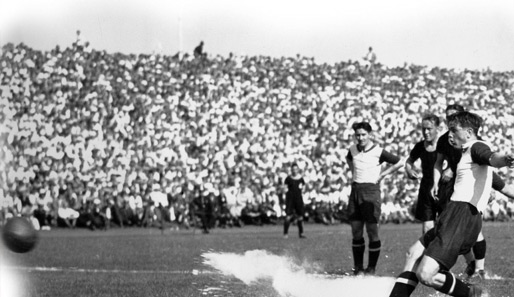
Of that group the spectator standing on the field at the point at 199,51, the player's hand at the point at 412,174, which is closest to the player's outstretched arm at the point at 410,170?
the player's hand at the point at 412,174

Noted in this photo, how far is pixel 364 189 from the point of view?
15.6 m

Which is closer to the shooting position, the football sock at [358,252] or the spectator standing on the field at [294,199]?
the football sock at [358,252]

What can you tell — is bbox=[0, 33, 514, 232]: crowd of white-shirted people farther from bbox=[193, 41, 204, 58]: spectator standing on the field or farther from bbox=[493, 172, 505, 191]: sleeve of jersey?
bbox=[493, 172, 505, 191]: sleeve of jersey

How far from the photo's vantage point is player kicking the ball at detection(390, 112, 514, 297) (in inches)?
364

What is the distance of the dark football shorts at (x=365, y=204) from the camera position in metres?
15.5

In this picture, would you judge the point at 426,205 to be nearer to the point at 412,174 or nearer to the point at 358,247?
the point at 412,174

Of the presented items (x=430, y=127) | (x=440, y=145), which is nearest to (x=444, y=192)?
(x=440, y=145)

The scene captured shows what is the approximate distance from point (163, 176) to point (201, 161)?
2.36m

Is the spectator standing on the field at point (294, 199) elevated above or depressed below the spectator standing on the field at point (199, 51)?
below

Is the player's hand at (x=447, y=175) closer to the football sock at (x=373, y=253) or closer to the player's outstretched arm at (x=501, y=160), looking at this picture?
the football sock at (x=373, y=253)

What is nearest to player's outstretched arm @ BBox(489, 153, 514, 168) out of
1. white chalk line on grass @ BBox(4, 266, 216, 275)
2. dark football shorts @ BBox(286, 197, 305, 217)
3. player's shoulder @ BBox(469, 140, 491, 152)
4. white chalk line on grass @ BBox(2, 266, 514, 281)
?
player's shoulder @ BBox(469, 140, 491, 152)

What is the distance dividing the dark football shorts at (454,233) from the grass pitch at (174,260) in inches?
94.9

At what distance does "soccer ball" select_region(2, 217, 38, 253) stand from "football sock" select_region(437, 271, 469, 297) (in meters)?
3.65

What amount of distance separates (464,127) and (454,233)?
93cm
